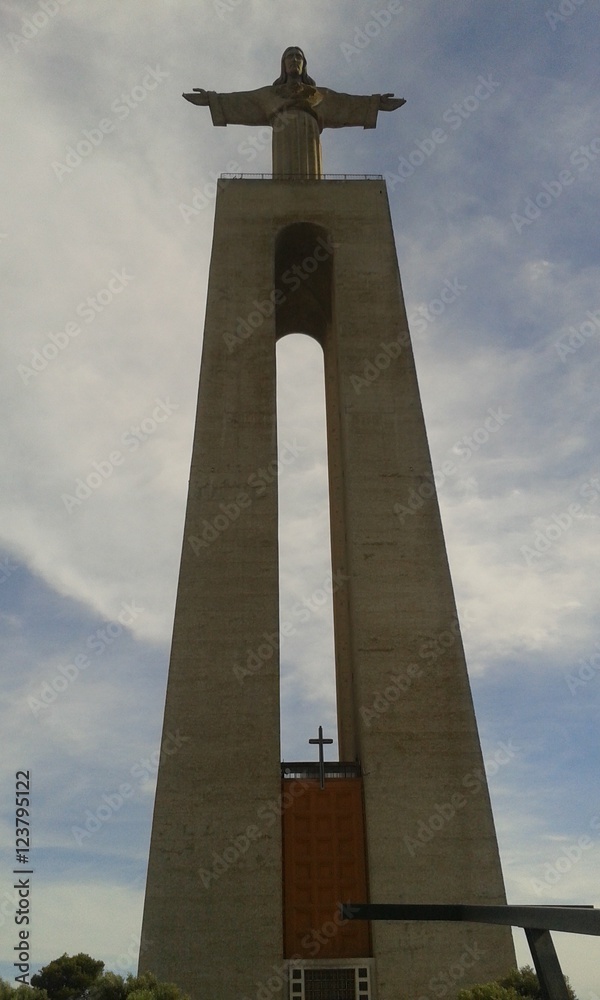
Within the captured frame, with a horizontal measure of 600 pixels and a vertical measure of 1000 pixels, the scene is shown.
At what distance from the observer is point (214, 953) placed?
1450 cm

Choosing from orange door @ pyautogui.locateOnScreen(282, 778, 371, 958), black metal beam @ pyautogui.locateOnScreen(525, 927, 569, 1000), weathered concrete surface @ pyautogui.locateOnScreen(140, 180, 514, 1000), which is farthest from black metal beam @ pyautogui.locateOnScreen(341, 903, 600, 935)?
orange door @ pyautogui.locateOnScreen(282, 778, 371, 958)

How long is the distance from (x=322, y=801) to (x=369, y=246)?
13927 millimetres

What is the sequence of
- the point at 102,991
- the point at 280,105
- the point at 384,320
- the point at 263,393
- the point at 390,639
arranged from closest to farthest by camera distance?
1. the point at 102,991
2. the point at 390,639
3. the point at 263,393
4. the point at 384,320
5. the point at 280,105

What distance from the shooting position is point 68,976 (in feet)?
46.2

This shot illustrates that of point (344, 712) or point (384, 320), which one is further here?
point (384, 320)

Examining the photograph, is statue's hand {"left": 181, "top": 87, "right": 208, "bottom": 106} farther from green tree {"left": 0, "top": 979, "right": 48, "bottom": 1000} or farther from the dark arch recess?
green tree {"left": 0, "top": 979, "right": 48, "bottom": 1000}

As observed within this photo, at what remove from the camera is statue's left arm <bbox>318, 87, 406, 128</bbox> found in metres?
26.3

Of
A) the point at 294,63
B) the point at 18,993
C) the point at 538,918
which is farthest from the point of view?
the point at 294,63

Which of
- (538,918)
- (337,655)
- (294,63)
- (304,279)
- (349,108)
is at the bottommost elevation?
(538,918)

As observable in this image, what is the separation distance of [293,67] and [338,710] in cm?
1916

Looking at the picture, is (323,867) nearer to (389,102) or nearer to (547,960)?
(547,960)

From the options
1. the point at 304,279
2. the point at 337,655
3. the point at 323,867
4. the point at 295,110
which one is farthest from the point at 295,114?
the point at 323,867

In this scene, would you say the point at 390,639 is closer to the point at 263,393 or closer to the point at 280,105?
the point at 263,393

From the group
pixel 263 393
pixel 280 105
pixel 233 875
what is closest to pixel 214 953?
pixel 233 875
